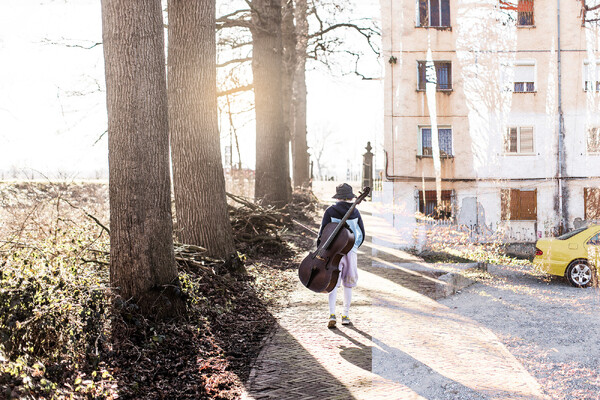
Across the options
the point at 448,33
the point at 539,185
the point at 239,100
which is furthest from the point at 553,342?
the point at 239,100

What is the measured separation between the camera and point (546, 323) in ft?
28.3

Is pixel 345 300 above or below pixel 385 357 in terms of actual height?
above

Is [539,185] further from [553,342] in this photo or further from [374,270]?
[553,342]

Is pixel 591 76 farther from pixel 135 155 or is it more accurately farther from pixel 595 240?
pixel 135 155

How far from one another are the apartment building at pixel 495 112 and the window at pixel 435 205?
40mm

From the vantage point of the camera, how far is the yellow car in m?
12.1

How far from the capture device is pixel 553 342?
294 inches

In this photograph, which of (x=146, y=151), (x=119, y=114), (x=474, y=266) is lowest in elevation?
(x=474, y=266)

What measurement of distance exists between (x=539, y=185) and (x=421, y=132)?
4.37 meters

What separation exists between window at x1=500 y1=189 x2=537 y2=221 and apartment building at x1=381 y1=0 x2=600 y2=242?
37 mm

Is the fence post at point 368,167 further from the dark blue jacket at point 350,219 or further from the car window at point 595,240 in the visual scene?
the dark blue jacket at point 350,219

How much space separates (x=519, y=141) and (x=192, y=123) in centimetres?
1323

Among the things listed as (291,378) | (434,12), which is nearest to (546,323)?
(291,378)

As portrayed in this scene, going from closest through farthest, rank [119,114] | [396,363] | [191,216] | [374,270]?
1. [396,363]
2. [119,114]
3. [191,216]
4. [374,270]
